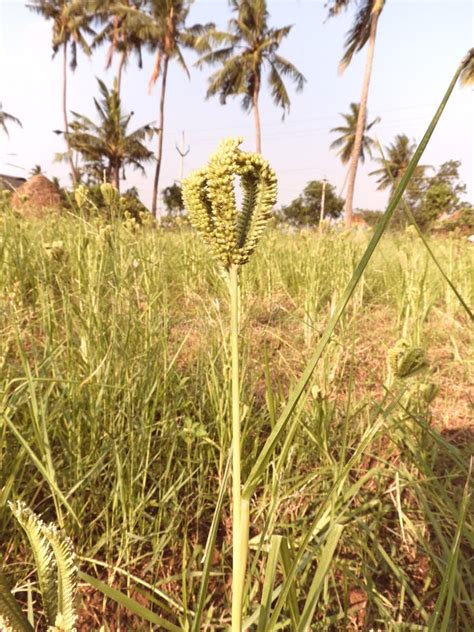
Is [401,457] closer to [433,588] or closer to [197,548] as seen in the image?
Answer: [433,588]

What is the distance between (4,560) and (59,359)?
0.59m

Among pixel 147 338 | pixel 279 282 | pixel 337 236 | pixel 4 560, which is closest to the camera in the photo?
pixel 4 560

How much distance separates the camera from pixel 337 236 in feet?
10.5

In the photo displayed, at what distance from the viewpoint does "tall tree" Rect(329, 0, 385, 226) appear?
1456cm

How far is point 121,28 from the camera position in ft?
75.6

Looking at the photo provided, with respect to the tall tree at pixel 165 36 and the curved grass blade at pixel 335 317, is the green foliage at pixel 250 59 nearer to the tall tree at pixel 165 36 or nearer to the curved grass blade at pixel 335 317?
the tall tree at pixel 165 36

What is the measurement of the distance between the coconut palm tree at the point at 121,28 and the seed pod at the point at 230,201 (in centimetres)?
2633

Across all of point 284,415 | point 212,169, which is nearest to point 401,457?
point 284,415

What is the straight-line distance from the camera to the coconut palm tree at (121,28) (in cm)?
2119

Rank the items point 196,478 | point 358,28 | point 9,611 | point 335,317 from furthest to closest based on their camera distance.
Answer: point 358,28
point 196,478
point 335,317
point 9,611

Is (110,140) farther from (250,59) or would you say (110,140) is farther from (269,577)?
(269,577)

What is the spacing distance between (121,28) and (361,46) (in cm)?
1511

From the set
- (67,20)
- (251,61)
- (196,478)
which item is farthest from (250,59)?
(196,478)

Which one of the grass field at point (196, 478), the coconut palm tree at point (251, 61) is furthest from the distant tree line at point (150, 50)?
the grass field at point (196, 478)
